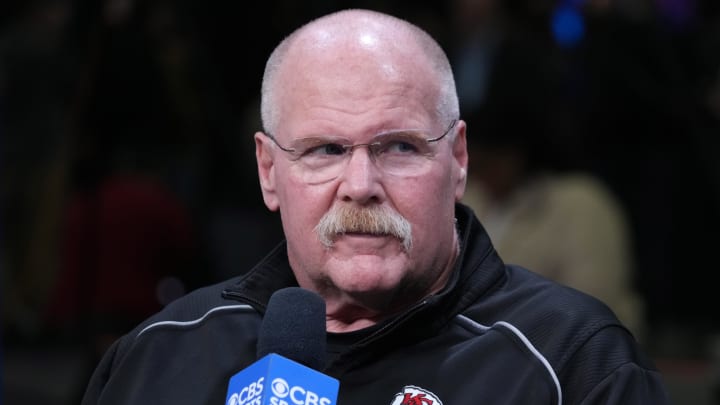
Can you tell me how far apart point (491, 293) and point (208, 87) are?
388 centimetres

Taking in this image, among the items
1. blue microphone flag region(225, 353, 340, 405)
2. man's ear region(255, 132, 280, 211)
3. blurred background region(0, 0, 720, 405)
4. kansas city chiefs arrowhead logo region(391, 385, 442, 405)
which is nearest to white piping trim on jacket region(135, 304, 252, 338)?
man's ear region(255, 132, 280, 211)

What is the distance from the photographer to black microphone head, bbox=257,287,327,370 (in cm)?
260

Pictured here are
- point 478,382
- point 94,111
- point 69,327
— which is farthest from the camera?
point 69,327

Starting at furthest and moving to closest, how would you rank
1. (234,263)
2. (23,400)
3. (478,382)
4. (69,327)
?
1. (69,327)
2. (23,400)
3. (234,263)
4. (478,382)

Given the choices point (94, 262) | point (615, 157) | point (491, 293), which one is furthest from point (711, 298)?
point (491, 293)

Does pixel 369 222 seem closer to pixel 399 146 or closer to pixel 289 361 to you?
pixel 399 146

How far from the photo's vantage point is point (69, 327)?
7.21m

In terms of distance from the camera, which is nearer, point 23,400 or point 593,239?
point 593,239

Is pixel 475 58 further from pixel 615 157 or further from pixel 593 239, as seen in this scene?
pixel 593 239

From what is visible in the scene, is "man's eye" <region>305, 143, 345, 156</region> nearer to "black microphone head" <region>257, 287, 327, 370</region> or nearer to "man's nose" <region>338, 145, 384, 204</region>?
"man's nose" <region>338, 145, 384, 204</region>

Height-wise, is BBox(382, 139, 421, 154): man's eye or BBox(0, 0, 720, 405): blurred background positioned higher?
BBox(382, 139, 421, 154): man's eye

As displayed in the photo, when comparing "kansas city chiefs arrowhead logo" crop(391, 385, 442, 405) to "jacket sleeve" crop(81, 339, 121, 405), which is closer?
"kansas city chiefs arrowhead logo" crop(391, 385, 442, 405)

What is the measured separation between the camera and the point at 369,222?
2.95 meters

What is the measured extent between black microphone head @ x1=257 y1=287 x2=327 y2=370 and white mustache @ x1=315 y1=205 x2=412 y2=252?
0.27 metres
